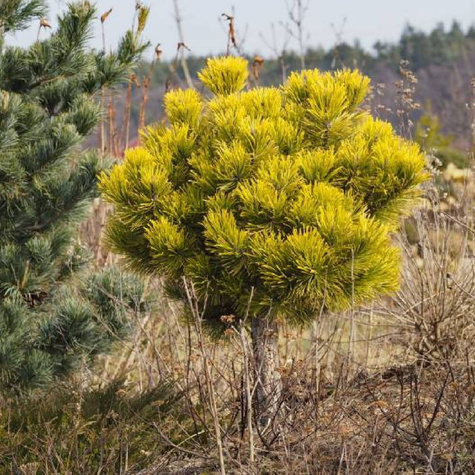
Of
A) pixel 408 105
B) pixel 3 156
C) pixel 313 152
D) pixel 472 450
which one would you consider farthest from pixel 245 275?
pixel 408 105

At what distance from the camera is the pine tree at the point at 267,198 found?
3424mm

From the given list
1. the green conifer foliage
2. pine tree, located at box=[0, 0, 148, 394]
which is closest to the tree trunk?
the green conifer foliage

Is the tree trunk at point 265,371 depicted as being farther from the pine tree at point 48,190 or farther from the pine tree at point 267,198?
the pine tree at point 48,190

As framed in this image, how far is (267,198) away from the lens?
341 centimetres

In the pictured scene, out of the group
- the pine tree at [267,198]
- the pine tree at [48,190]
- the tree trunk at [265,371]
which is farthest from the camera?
the pine tree at [48,190]

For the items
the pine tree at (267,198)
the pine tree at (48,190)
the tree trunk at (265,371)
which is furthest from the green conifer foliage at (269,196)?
the pine tree at (48,190)

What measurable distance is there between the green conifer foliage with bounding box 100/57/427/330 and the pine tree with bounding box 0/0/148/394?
2.44 feet

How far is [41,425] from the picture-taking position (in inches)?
155

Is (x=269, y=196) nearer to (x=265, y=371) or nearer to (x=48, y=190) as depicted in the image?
(x=265, y=371)

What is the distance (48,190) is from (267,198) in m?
1.56

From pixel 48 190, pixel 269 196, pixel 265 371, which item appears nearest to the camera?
pixel 269 196

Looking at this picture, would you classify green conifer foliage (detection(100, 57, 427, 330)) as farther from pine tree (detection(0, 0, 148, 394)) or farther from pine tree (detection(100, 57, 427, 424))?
pine tree (detection(0, 0, 148, 394))

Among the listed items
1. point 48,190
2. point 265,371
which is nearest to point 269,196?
point 265,371

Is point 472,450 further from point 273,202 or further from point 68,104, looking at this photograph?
point 68,104
